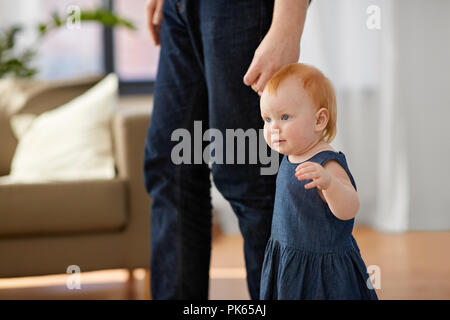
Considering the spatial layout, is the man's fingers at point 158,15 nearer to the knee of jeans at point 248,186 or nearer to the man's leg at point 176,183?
the man's leg at point 176,183

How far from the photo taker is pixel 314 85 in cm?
66

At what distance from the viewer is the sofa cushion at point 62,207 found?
1.38 m

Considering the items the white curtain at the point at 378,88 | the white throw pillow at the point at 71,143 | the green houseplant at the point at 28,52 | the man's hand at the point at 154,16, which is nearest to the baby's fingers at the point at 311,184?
the man's hand at the point at 154,16

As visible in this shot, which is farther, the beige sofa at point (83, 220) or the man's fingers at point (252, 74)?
the beige sofa at point (83, 220)

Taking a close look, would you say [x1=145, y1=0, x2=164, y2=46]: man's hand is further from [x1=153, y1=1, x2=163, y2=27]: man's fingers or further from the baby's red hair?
the baby's red hair

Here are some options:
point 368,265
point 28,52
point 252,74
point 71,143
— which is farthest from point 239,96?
point 28,52

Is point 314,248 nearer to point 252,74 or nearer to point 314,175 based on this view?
point 314,175

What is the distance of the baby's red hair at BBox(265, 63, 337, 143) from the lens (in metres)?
0.66

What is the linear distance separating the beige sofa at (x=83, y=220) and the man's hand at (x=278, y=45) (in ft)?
2.59

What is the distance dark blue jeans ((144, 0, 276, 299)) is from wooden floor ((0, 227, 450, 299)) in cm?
18

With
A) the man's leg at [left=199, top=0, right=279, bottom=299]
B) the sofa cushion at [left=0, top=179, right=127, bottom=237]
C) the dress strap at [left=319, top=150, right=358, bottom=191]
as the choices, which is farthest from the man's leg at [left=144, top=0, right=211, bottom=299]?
the sofa cushion at [left=0, top=179, right=127, bottom=237]

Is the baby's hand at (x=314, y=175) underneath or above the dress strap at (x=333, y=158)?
underneath

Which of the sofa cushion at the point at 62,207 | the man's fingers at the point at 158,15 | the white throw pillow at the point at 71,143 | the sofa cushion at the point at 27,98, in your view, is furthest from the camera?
the sofa cushion at the point at 27,98

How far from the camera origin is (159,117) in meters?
0.95
